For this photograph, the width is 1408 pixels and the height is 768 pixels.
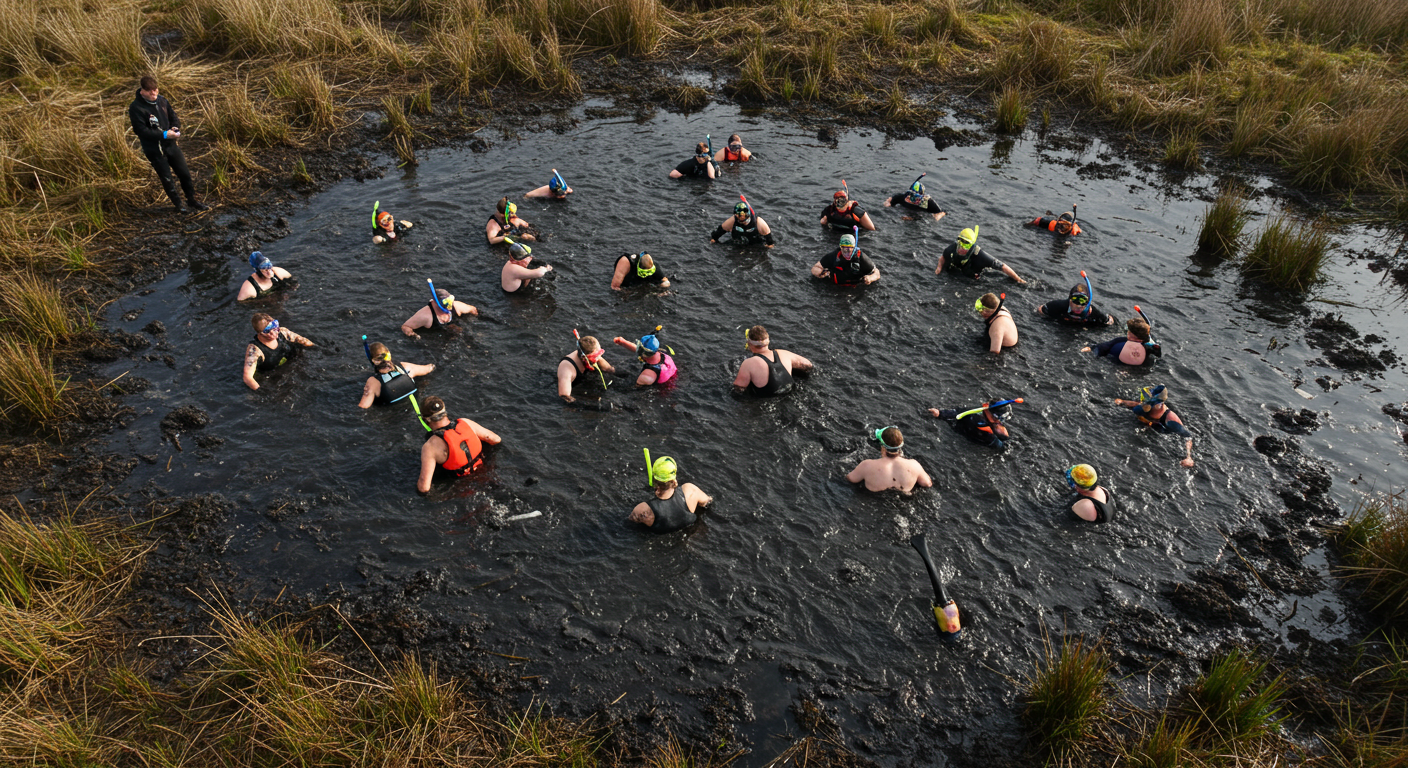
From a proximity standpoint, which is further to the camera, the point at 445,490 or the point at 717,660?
the point at 445,490

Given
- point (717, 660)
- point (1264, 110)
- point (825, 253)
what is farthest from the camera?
point (1264, 110)

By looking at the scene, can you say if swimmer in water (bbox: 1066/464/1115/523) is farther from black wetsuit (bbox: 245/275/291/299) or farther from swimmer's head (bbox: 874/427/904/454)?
black wetsuit (bbox: 245/275/291/299)

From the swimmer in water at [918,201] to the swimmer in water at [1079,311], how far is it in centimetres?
409

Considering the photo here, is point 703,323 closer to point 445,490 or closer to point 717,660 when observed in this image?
point 445,490

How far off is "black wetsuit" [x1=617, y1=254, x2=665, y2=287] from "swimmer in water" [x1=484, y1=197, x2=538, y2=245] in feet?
8.23

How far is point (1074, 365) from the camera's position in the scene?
39.7 ft

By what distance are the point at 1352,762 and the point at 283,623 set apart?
34.6 feet

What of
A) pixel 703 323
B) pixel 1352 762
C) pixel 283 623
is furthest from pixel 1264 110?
pixel 283 623

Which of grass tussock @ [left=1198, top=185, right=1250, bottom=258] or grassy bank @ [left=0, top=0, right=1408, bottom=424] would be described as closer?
grass tussock @ [left=1198, top=185, right=1250, bottom=258]

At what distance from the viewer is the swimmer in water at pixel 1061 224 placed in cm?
1536

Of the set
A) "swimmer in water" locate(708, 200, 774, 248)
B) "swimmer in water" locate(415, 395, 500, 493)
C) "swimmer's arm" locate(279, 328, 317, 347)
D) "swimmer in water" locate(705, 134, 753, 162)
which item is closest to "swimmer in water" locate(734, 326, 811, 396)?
"swimmer in water" locate(415, 395, 500, 493)

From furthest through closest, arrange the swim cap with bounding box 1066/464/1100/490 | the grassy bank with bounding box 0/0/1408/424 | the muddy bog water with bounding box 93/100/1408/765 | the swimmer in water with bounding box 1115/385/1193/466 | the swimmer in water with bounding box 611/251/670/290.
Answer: the grassy bank with bounding box 0/0/1408/424 < the swimmer in water with bounding box 611/251/670/290 < the swimmer in water with bounding box 1115/385/1193/466 < the swim cap with bounding box 1066/464/1100/490 < the muddy bog water with bounding box 93/100/1408/765

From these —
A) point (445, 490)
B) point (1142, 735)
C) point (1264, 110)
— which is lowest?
point (445, 490)

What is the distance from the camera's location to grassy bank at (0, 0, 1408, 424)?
16.5 m
